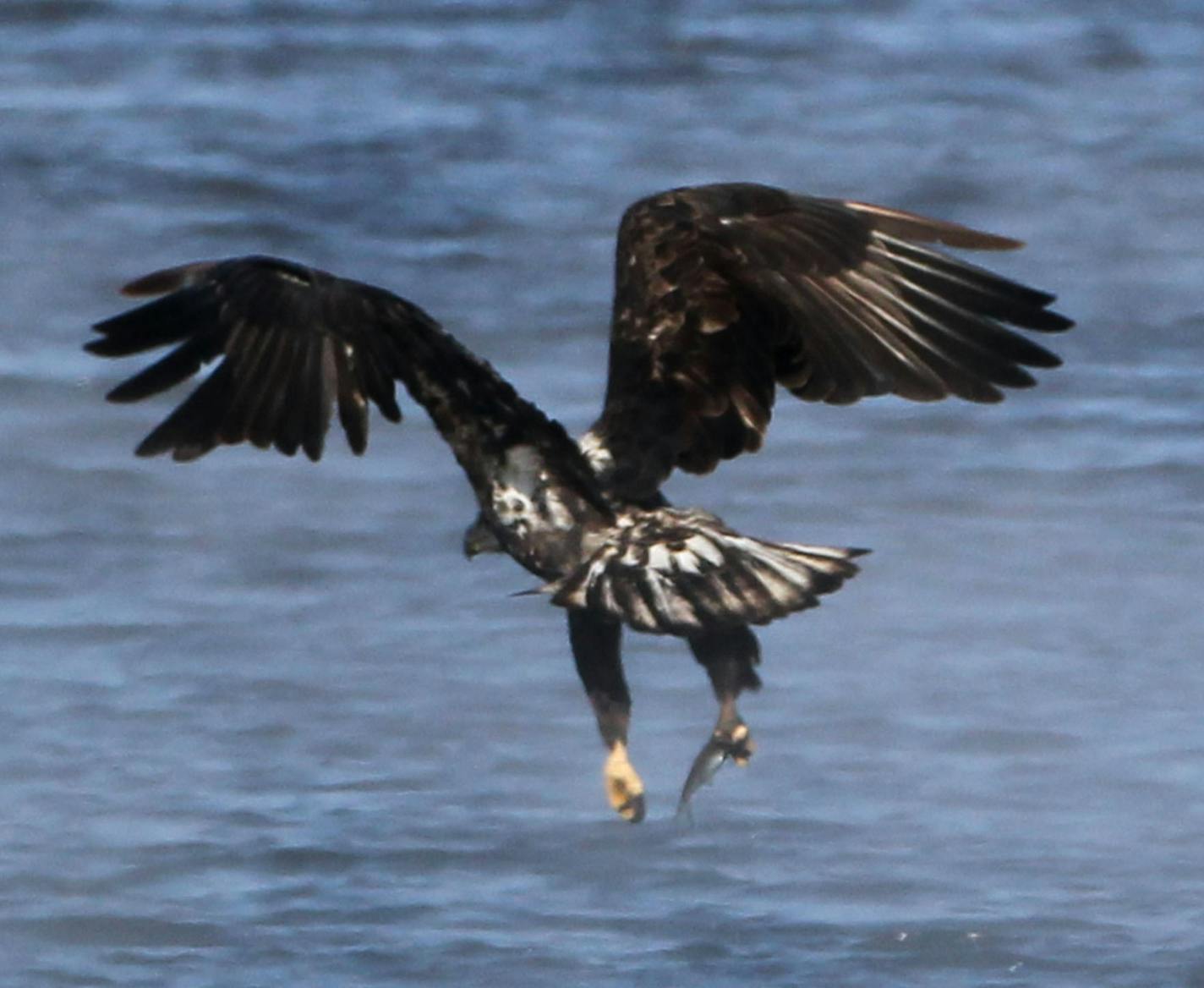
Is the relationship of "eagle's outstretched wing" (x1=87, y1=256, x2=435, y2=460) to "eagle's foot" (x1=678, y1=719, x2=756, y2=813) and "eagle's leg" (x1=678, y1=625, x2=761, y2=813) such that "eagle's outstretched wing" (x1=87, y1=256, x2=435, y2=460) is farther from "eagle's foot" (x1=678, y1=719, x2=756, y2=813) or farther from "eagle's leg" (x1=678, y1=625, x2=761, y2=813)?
"eagle's foot" (x1=678, y1=719, x2=756, y2=813)

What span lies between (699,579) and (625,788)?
60 centimetres

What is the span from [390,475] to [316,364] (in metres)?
3.03

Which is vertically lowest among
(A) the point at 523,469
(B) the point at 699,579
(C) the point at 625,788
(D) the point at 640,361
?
(C) the point at 625,788

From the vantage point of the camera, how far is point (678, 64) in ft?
41.8

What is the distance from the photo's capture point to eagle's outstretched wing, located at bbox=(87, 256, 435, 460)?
19.0 feet

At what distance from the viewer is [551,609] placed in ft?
26.2

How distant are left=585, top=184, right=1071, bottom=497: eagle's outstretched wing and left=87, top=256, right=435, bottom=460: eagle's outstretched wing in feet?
1.57

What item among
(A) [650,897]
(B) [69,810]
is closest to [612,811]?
(A) [650,897]

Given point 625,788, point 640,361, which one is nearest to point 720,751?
point 625,788

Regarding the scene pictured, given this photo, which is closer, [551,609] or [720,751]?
[720,751]

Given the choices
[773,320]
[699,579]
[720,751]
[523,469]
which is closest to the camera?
[699,579]

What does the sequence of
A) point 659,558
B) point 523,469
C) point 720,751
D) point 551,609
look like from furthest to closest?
point 551,609, point 523,469, point 720,751, point 659,558

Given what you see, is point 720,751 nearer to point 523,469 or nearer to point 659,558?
point 659,558

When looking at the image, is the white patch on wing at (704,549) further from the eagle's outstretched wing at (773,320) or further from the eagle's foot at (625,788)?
the eagle's foot at (625,788)
